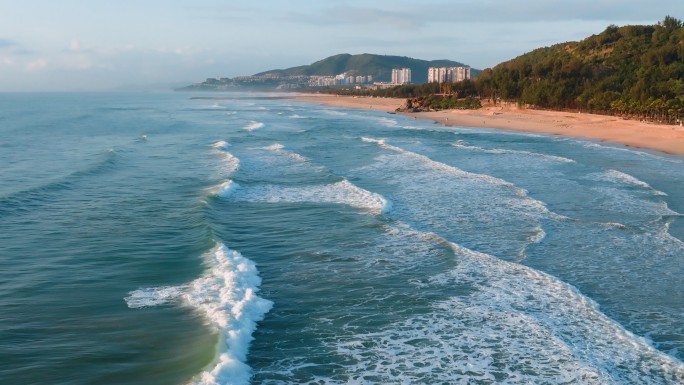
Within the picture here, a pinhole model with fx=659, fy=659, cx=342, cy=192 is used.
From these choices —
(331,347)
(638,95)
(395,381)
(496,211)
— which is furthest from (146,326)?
(638,95)

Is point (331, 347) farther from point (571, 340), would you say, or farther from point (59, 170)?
point (59, 170)

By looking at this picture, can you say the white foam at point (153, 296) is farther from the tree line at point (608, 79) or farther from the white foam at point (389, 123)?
the white foam at point (389, 123)

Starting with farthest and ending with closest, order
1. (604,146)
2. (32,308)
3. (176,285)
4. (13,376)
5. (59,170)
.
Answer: (604,146), (59,170), (176,285), (32,308), (13,376)

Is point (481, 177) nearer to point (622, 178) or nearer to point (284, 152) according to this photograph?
point (622, 178)

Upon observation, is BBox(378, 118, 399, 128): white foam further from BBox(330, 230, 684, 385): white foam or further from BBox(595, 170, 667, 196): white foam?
BBox(330, 230, 684, 385): white foam

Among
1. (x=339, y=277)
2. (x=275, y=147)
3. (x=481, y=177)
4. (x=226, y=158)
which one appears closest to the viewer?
(x=339, y=277)

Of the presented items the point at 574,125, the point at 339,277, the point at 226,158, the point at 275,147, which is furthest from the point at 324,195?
the point at 574,125

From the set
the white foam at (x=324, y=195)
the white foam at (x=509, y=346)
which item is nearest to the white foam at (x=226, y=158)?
the white foam at (x=324, y=195)
